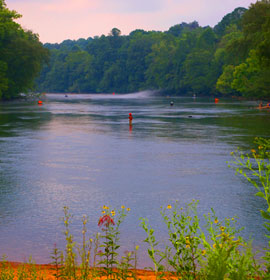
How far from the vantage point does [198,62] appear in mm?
133625

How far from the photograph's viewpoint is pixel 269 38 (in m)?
43.0

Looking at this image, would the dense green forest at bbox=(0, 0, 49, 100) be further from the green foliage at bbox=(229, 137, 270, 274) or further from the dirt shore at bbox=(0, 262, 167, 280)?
the dirt shore at bbox=(0, 262, 167, 280)

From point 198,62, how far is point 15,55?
57.5 metres

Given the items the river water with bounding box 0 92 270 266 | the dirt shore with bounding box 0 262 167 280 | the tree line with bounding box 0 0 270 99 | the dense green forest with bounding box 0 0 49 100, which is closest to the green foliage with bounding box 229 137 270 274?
the river water with bounding box 0 92 270 266

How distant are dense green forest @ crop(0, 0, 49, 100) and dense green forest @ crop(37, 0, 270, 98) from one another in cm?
1134

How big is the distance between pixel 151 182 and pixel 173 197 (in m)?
2.09

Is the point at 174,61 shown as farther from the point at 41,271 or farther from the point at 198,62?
the point at 41,271

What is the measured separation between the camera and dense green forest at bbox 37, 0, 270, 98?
6936cm

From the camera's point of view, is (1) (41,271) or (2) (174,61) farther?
(2) (174,61)

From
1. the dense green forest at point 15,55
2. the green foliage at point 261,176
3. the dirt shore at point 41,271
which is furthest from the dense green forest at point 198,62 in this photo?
the dirt shore at point 41,271

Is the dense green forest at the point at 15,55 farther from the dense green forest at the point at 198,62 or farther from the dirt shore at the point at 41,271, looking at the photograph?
the dirt shore at the point at 41,271

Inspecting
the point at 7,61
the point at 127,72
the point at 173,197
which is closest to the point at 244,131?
the point at 173,197

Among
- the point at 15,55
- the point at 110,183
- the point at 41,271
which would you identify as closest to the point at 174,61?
the point at 15,55

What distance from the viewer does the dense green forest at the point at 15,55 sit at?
287 feet
